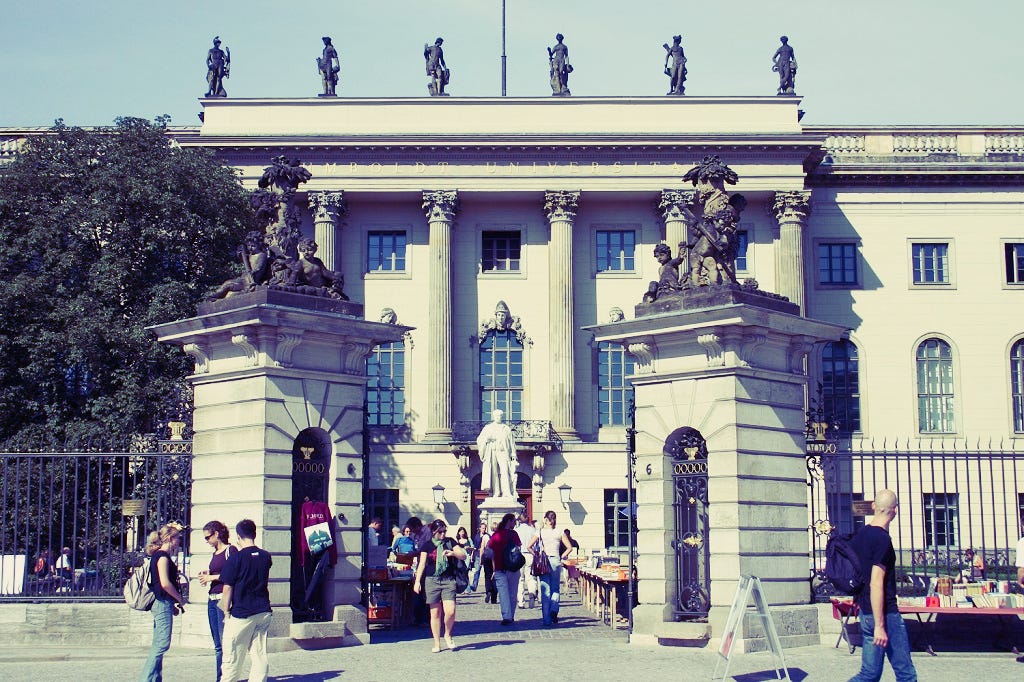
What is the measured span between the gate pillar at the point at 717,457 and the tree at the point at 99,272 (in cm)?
1693

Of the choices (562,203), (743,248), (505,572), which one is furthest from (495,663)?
(743,248)

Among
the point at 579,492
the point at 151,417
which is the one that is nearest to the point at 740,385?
the point at 151,417

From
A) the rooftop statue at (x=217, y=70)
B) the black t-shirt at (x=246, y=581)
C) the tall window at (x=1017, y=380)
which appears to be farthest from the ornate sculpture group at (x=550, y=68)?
the black t-shirt at (x=246, y=581)

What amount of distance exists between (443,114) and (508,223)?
4.79 m

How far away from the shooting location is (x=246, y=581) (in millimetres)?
12883

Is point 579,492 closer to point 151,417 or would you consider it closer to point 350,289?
point 350,289

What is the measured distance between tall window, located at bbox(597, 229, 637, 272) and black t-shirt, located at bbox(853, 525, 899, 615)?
40524 millimetres

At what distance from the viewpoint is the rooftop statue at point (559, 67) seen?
52562 mm

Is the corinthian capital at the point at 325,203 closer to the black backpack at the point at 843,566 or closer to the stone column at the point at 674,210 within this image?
the stone column at the point at 674,210

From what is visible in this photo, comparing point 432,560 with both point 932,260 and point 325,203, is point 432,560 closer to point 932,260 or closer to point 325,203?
point 325,203

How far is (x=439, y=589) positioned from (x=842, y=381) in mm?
37241

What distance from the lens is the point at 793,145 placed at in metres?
49.7

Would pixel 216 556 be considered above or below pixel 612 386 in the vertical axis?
below

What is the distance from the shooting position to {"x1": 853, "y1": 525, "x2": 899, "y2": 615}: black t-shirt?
10977 millimetres
